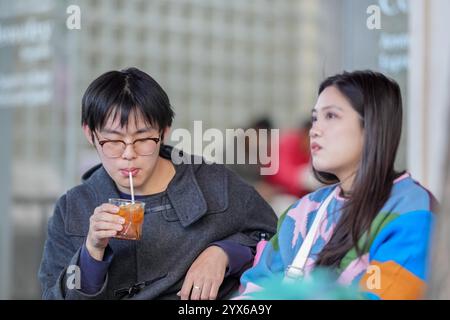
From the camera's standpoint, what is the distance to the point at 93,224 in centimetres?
216

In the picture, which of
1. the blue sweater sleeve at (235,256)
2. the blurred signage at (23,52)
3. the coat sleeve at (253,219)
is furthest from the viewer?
the blurred signage at (23,52)

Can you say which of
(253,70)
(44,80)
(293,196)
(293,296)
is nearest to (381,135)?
(293,296)

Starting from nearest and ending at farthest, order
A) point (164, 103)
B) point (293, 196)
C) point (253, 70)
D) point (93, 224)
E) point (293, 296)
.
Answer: point (293, 296)
point (93, 224)
point (164, 103)
point (293, 196)
point (253, 70)

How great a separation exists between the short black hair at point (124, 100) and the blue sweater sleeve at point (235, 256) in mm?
358

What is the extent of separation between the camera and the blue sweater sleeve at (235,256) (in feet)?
7.70

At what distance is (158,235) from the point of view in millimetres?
2385

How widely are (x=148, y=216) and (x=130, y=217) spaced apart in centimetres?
24

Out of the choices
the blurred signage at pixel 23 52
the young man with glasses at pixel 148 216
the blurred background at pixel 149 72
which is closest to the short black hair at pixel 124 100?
the young man with glasses at pixel 148 216

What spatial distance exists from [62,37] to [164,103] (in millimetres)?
2643

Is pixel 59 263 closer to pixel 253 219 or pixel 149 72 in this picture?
pixel 253 219

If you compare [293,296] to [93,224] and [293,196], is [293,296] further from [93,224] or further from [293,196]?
[293,196]

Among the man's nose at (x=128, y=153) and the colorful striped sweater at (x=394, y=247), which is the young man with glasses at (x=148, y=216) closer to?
the man's nose at (x=128, y=153)

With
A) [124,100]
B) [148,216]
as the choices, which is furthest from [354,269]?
[124,100]

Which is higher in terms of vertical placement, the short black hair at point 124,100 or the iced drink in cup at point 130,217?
the short black hair at point 124,100
